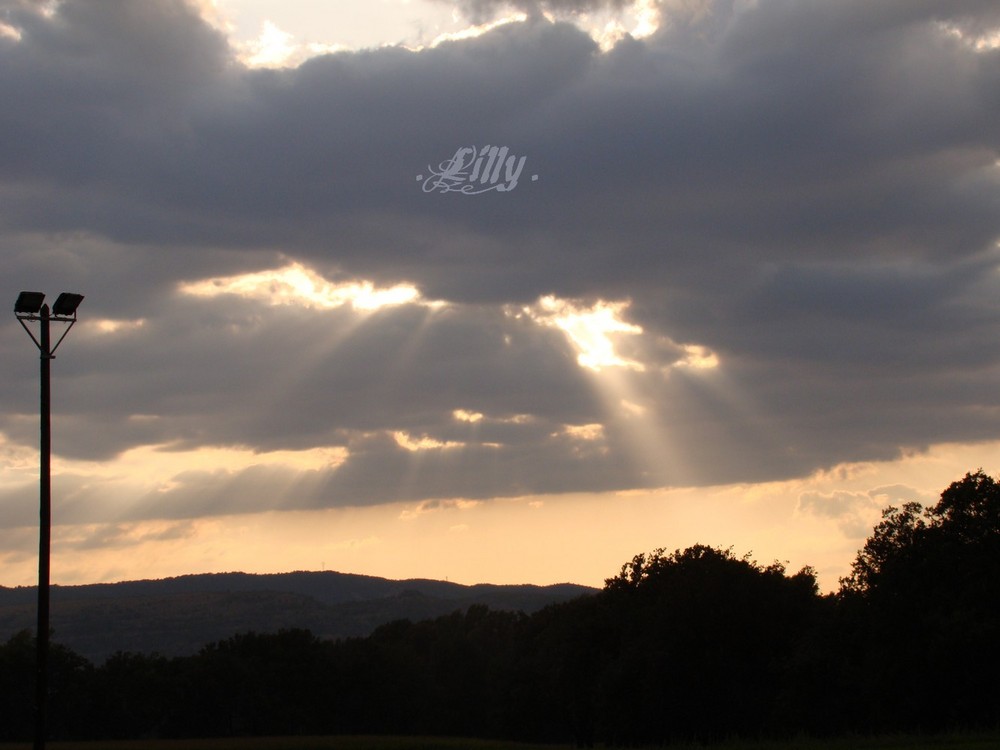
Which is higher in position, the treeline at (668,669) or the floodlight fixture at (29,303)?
the floodlight fixture at (29,303)

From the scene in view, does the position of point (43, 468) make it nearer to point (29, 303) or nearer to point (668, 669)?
point (29, 303)

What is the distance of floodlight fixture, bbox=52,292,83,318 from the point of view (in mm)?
32625

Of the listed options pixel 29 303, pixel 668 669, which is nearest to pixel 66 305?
pixel 29 303

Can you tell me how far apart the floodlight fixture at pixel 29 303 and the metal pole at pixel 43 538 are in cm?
22

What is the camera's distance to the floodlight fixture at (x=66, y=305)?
3262 centimetres

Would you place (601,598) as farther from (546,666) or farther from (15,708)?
(15,708)

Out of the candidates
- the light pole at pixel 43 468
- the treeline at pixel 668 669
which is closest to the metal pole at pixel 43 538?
the light pole at pixel 43 468

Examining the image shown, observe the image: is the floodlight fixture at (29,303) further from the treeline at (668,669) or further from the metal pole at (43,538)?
the treeline at (668,669)

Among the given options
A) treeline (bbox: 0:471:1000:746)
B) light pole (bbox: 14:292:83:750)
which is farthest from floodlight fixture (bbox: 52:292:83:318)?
treeline (bbox: 0:471:1000:746)

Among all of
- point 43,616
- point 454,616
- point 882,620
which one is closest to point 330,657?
point 454,616

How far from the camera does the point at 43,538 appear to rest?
3095 centimetres

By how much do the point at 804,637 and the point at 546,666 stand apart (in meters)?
48.6

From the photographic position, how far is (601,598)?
93125 mm

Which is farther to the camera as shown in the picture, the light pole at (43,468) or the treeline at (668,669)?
the treeline at (668,669)
